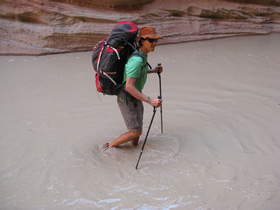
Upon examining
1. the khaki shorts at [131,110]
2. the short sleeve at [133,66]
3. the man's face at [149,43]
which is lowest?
the khaki shorts at [131,110]

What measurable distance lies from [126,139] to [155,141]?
47cm

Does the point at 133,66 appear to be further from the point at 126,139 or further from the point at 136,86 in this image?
the point at 126,139

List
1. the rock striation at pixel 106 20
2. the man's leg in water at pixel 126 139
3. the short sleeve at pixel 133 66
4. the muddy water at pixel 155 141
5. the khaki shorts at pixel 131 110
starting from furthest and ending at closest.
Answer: the rock striation at pixel 106 20
the man's leg in water at pixel 126 139
the khaki shorts at pixel 131 110
the muddy water at pixel 155 141
the short sleeve at pixel 133 66

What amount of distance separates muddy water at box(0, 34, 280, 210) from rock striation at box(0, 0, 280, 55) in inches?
35.6

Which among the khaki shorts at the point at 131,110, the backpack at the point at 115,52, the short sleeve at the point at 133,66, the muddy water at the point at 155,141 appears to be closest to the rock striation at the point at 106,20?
the muddy water at the point at 155,141

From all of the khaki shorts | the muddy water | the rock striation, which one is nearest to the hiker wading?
the khaki shorts

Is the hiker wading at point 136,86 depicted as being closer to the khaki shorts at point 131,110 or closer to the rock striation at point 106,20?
the khaki shorts at point 131,110

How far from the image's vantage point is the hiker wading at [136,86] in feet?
9.48

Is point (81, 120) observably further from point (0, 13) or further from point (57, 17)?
point (0, 13)

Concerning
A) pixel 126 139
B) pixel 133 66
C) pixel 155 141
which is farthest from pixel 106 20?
pixel 133 66

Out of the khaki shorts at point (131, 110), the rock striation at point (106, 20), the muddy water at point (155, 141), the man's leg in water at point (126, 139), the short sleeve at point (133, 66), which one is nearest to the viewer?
the short sleeve at point (133, 66)

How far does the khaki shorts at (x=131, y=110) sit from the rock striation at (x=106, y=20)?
392 centimetres

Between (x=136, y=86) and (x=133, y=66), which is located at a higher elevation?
(x=133, y=66)

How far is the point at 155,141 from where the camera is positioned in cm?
383
